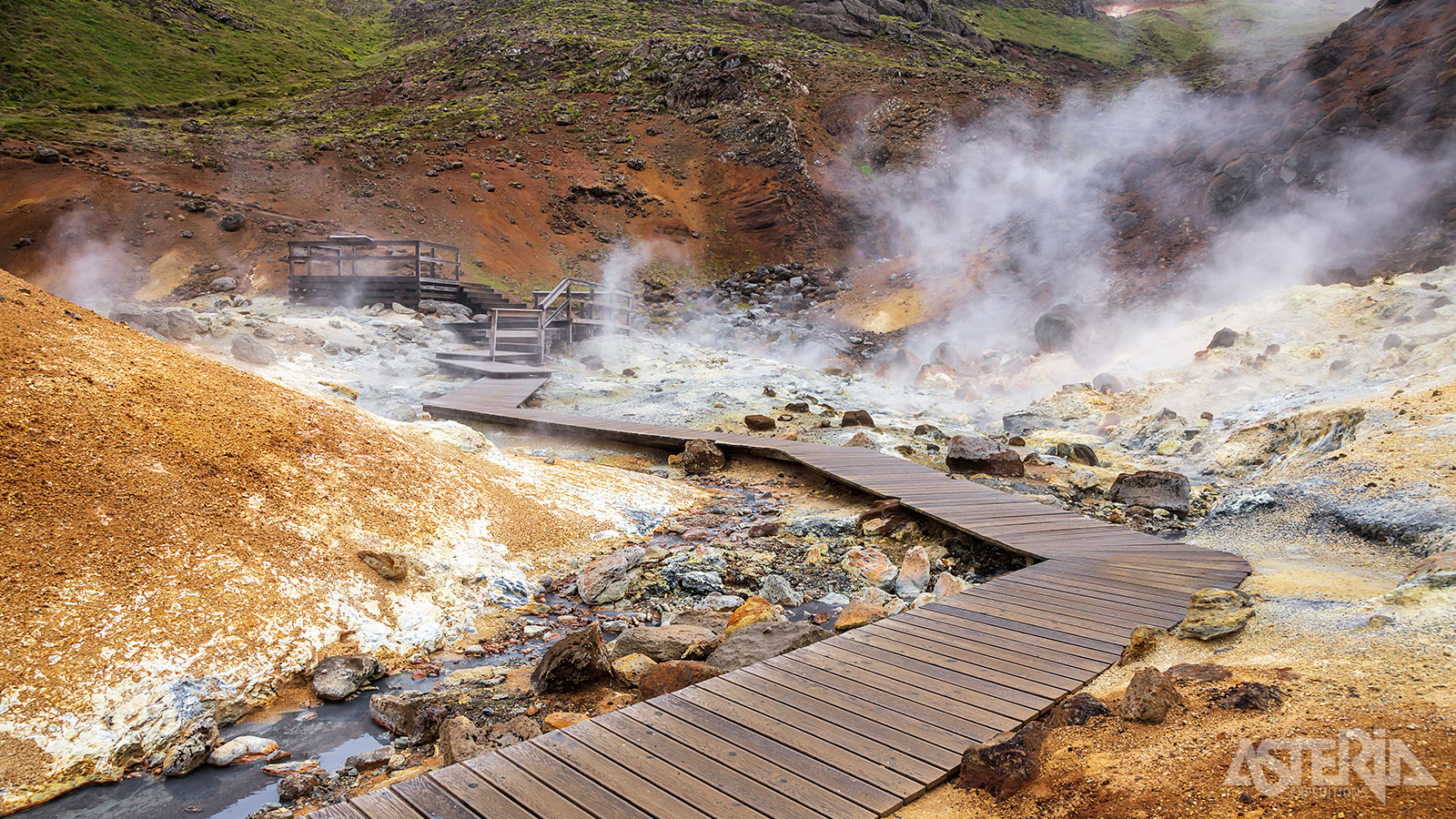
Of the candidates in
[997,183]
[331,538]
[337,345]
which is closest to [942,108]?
[997,183]

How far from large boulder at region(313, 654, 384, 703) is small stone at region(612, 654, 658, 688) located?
1264 mm

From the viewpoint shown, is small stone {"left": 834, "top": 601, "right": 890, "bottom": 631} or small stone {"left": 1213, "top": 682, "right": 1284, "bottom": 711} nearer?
small stone {"left": 1213, "top": 682, "right": 1284, "bottom": 711}

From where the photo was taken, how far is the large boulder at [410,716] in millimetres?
3441

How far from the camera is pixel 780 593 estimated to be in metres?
5.24

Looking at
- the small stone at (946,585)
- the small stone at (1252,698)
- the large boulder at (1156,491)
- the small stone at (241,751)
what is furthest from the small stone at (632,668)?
the large boulder at (1156,491)

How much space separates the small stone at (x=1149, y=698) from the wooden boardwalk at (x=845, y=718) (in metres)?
0.35

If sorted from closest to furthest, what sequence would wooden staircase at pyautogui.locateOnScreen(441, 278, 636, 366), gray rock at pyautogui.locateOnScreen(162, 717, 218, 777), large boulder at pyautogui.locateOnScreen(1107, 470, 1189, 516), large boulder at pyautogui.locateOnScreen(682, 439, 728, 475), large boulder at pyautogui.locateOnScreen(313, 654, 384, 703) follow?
gray rock at pyautogui.locateOnScreen(162, 717, 218, 777), large boulder at pyautogui.locateOnScreen(313, 654, 384, 703), large boulder at pyautogui.locateOnScreen(1107, 470, 1189, 516), large boulder at pyautogui.locateOnScreen(682, 439, 728, 475), wooden staircase at pyautogui.locateOnScreen(441, 278, 636, 366)

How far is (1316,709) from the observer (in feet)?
7.79

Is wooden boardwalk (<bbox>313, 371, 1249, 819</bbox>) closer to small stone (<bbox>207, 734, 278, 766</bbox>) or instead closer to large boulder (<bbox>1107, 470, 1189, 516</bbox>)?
small stone (<bbox>207, 734, 278, 766</bbox>)

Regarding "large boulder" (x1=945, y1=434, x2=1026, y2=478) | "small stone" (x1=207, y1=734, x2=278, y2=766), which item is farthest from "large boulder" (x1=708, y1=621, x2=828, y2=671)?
"large boulder" (x1=945, y1=434, x2=1026, y2=478)

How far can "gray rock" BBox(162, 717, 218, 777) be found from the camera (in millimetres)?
3131

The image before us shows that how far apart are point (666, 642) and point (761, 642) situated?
2.10 feet

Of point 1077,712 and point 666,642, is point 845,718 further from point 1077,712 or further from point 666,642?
point 666,642

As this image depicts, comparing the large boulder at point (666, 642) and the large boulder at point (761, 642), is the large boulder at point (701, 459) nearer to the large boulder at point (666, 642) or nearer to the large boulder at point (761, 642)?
the large boulder at point (666, 642)
